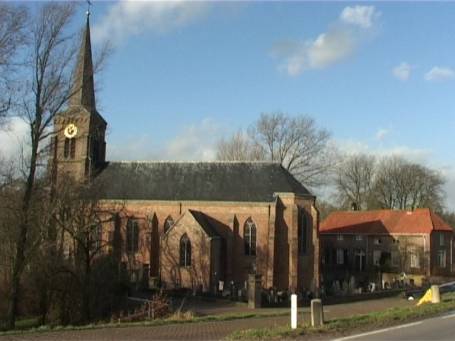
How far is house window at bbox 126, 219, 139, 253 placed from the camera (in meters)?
47.9

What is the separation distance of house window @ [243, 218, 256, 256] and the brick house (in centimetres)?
1422

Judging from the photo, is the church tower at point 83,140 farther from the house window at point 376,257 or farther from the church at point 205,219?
the house window at point 376,257

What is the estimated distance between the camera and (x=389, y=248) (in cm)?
6369

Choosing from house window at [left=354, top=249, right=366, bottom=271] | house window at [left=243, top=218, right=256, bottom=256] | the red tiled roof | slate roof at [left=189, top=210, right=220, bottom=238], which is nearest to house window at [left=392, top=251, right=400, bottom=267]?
the red tiled roof

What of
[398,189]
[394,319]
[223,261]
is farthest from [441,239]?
[394,319]

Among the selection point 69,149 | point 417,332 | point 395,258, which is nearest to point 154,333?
point 417,332

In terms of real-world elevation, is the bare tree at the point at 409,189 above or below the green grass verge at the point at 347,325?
above

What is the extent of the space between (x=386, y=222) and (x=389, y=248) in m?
3.38

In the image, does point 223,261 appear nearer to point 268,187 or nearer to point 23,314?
point 268,187

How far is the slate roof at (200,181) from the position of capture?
152 ft

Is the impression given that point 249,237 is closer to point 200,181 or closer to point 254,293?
point 200,181

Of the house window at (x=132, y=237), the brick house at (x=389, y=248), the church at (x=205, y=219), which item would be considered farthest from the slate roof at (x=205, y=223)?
the brick house at (x=389, y=248)

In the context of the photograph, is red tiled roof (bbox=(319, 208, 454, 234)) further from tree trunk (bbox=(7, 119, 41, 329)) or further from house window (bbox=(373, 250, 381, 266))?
tree trunk (bbox=(7, 119, 41, 329))

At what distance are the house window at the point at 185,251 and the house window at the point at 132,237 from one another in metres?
5.52
